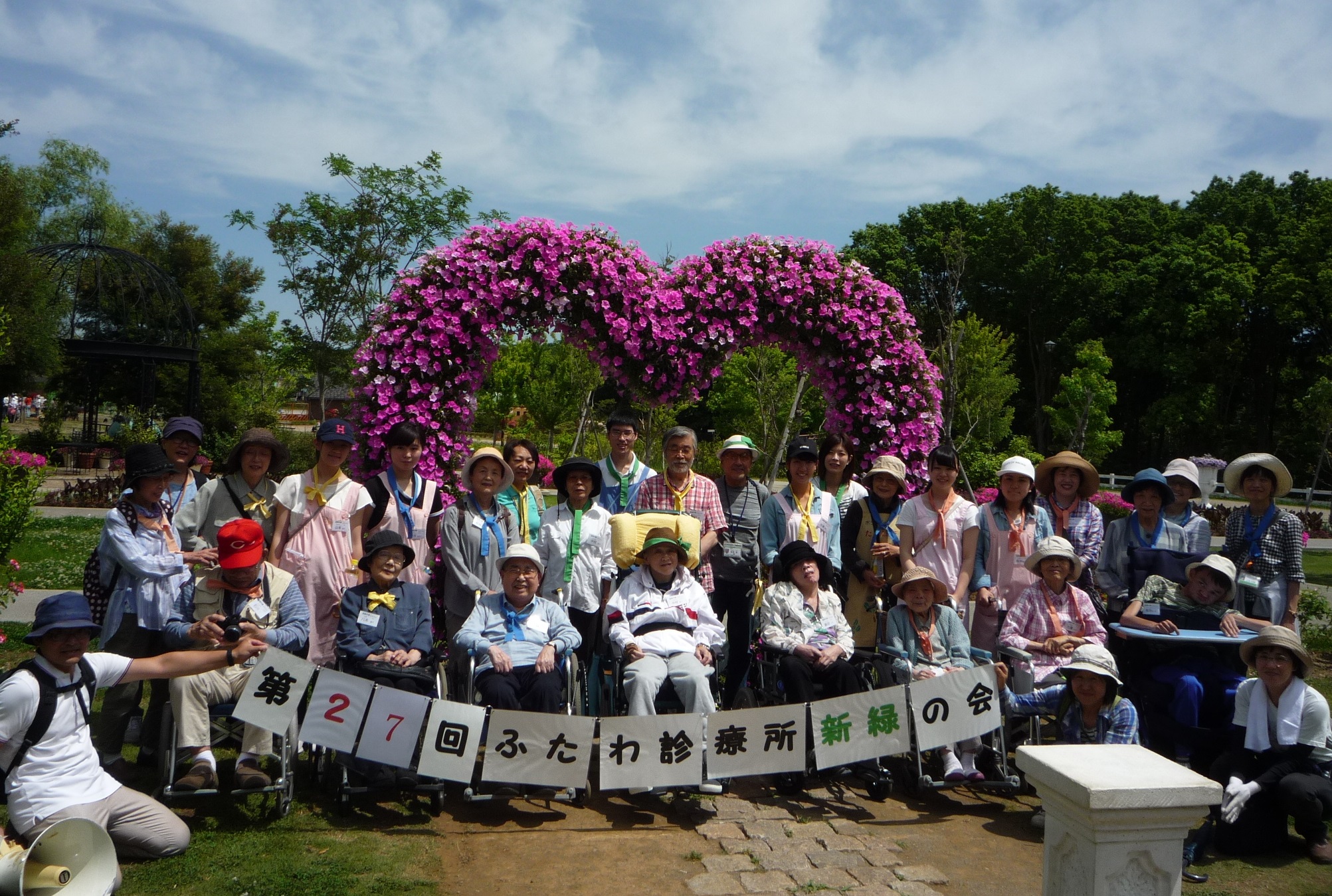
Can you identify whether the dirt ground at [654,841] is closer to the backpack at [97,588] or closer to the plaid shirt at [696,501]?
the plaid shirt at [696,501]

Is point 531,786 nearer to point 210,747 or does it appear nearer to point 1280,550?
point 210,747

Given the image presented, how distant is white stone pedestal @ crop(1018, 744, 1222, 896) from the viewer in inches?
109

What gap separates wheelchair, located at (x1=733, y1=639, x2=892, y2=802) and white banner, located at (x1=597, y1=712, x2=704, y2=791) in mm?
498

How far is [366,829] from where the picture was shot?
4578 millimetres

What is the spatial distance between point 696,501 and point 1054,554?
2.11 m

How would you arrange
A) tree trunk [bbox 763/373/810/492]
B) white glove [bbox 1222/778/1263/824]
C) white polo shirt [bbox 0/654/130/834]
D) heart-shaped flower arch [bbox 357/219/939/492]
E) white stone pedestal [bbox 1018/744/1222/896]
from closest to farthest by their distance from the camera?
white stone pedestal [bbox 1018/744/1222/896], white polo shirt [bbox 0/654/130/834], white glove [bbox 1222/778/1263/824], heart-shaped flower arch [bbox 357/219/939/492], tree trunk [bbox 763/373/810/492]

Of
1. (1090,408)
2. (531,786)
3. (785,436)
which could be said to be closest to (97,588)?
(531,786)

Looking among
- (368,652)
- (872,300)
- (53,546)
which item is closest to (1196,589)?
(872,300)

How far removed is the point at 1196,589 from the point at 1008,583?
103cm

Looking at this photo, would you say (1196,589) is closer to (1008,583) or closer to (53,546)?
(1008,583)

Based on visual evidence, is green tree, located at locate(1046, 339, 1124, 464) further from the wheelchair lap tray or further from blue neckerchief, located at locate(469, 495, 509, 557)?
blue neckerchief, located at locate(469, 495, 509, 557)

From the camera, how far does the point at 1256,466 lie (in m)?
5.82

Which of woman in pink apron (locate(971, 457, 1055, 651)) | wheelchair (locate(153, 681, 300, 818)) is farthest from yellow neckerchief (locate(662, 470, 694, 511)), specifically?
wheelchair (locate(153, 681, 300, 818))

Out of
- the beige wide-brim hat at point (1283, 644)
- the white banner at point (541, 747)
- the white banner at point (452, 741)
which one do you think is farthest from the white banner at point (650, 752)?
the beige wide-brim hat at point (1283, 644)
